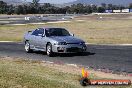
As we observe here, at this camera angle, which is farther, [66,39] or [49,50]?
[49,50]

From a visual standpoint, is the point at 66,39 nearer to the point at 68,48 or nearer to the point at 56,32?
the point at 68,48

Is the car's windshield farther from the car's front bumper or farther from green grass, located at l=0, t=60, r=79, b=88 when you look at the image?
green grass, located at l=0, t=60, r=79, b=88

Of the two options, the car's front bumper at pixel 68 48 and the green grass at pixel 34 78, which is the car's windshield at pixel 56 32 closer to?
the car's front bumper at pixel 68 48

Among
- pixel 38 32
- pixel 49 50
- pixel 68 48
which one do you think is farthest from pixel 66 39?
pixel 38 32

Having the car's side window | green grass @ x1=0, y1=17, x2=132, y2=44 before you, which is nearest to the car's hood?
the car's side window

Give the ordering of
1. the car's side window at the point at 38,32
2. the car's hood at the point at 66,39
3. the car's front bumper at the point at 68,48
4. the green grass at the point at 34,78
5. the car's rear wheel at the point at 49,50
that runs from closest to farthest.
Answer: the green grass at the point at 34,78 < the car's front bumper at the point at 68,48 < the car's hood at the point at 66,39 < the car's rear wheel at the point at 49,50 < the car's side window at the point at 38,32

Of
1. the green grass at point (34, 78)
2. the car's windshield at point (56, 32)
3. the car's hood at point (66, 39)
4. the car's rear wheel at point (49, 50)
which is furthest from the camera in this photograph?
the car's windshield at point (56, 32)

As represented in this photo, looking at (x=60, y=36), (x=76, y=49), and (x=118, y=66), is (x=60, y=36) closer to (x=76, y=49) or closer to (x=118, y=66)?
(x=76, y=49)

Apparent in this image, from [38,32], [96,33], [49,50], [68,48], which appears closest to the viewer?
[68,48]

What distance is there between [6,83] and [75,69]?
14.0 ft

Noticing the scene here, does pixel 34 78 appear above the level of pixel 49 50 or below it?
above

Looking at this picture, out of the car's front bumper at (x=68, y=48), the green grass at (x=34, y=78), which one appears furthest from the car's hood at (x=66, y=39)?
the green grass at (x=34, y=78)

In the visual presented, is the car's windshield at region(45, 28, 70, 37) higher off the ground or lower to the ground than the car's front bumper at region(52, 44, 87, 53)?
higher

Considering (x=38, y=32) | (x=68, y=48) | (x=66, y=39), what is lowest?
(x=68, y=48)
